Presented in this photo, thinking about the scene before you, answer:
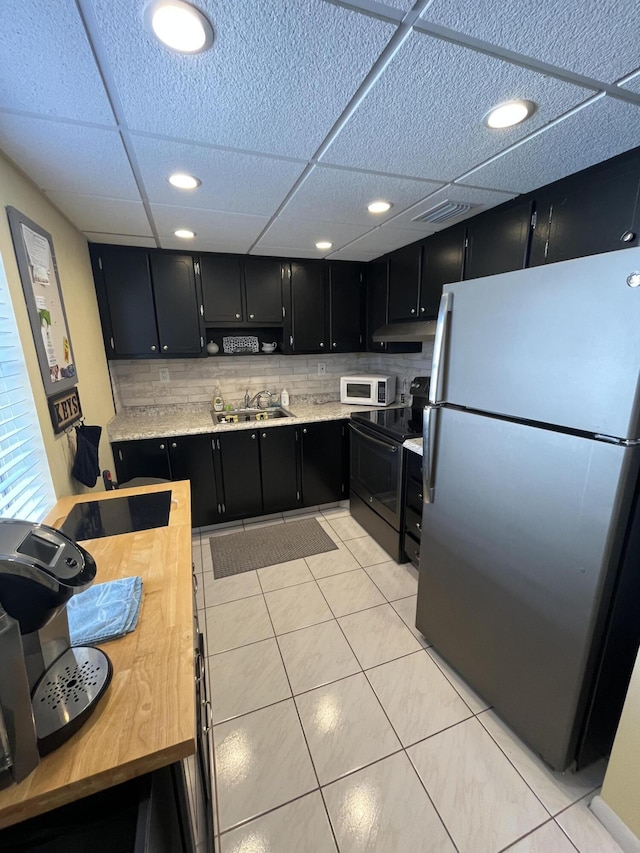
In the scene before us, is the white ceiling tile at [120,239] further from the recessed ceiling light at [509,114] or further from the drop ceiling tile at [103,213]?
the recessed ceiling light at [509,114]

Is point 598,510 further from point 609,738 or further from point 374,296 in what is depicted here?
point 374,296

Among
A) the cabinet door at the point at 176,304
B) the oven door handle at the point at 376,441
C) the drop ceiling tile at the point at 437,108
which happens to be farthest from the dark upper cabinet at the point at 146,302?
the drop ceiling tile at the point at 437,108

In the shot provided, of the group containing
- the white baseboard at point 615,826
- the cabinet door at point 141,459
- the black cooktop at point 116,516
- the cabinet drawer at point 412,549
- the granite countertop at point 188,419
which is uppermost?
the granite countertop at point 188,419

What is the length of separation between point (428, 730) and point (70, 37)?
250 cm

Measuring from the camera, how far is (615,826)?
1.12m

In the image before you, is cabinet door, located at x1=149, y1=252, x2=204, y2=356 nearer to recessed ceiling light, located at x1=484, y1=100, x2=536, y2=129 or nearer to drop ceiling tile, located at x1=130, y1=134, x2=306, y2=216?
drop ceiling tile, located at x1=130, y1=134, x2=306, y2=216

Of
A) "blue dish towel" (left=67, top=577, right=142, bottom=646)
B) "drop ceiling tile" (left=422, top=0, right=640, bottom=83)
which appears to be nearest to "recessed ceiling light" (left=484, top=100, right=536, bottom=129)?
"drop ceiling tile" (left=422, top=0, right=640, bottom=83)

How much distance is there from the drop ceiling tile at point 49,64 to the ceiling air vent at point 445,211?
5.22 ft

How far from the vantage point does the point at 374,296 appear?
3252 millimetres

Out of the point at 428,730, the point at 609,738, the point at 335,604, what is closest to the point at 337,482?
the point at 335,604

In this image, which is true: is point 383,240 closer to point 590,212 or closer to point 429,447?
point 590,212

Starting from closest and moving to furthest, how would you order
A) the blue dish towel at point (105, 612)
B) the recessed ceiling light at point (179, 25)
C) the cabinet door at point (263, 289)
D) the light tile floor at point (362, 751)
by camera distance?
the recessed ceiling light at point (179, 25) < the blue dish towel at point (105, 612) < the light tile floor at point (362, 751) < the cabinet door at point (263, 289)

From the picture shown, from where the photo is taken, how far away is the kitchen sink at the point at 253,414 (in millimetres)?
3221

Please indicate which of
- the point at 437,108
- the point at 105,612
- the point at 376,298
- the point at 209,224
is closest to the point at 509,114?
the point at 437,108
